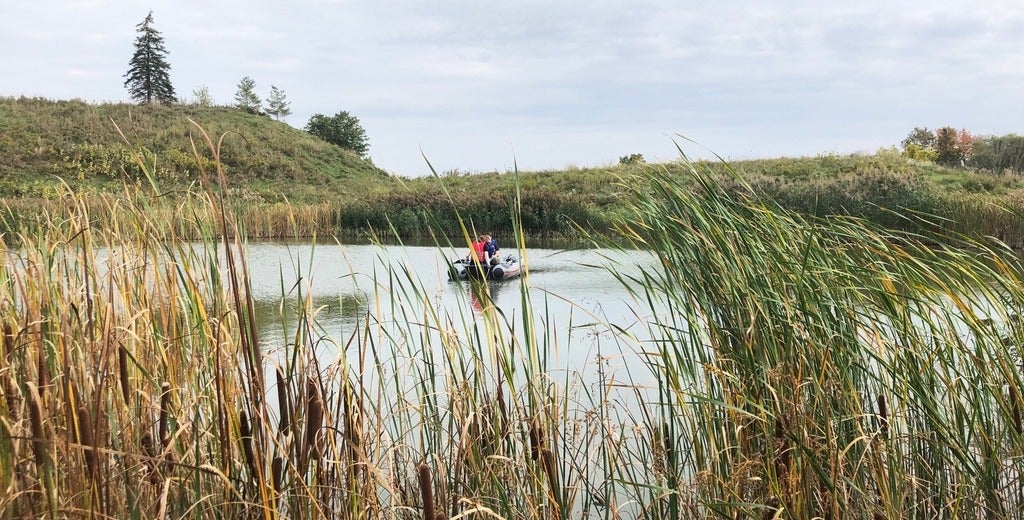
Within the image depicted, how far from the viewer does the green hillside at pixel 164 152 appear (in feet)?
101

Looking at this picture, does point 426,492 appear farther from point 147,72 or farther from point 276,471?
point 147,72

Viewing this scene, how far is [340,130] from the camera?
4928cm

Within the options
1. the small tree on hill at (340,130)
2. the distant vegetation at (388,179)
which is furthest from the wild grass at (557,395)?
the small tree on hill at (340,130)

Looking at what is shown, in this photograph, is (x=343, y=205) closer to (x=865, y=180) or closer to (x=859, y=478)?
(x=865, y=180)

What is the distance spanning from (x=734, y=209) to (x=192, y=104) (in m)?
49.6

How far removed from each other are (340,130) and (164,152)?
16933 millimetres

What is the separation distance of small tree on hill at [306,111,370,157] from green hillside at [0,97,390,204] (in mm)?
4329

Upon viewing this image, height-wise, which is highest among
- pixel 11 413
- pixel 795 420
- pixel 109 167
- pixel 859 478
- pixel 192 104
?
pixel 192 104

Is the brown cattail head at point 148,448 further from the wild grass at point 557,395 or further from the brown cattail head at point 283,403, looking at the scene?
the brown cattail head at point 283,403

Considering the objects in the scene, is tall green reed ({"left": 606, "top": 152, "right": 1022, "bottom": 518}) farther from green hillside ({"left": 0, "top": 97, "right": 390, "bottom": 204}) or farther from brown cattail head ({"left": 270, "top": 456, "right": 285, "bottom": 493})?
green hillside ({"left": 0, "top": 97, "right": 390, "bottom": 204})

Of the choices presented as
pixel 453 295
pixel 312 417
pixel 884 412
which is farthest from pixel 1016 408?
pixel 453 295

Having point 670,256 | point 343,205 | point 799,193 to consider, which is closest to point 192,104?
point 343,205

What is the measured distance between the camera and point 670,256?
291cm

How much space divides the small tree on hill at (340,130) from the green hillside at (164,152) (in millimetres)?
4329
